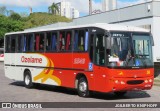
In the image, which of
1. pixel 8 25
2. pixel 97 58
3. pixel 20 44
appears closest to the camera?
pixel 97 58

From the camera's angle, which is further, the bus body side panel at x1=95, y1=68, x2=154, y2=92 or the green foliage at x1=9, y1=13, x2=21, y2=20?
the green foliage at x1=9, y1=13, x2=21, y2=20

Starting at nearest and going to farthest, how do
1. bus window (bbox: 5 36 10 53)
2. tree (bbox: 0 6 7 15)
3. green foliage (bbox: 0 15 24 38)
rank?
bus window (bbox: 5 36 10 53) → green foliage (bbox: 0 15 24 38) → tree (bbox: 0 6 7 15)

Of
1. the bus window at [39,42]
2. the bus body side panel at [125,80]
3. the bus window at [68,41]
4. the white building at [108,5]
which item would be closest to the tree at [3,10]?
the white building at [108,5]

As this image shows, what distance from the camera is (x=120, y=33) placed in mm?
15922

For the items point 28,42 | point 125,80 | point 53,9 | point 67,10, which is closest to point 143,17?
point 28,42

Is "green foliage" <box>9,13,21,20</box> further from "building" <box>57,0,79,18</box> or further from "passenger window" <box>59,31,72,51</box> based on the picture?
"passenger window" <box>59,31,72,51</box>

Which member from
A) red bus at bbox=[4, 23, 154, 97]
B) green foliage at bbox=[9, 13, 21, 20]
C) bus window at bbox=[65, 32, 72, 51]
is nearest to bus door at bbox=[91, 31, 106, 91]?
red bus at bbox=[4, 23, 154, 97]

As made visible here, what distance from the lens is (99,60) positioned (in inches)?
625

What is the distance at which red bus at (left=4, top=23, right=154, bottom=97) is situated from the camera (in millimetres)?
15484

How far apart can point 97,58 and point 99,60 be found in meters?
0.18

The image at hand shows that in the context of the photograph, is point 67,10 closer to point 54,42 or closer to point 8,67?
point 8,67

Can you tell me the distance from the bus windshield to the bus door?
16.0 inches

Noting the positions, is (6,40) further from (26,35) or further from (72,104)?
(72,104)

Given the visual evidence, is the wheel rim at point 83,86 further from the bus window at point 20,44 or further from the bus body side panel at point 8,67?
the bus body side panel at point 8,67
